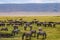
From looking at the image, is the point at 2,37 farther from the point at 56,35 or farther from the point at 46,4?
the point at 46,4

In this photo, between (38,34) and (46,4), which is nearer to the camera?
(38,34)

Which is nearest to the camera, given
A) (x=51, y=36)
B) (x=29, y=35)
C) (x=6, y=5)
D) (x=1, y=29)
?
(x=29, y=35)

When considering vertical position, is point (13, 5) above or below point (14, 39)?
below

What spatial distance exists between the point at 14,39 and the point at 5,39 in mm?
445

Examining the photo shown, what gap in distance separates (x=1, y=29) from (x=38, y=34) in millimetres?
2746

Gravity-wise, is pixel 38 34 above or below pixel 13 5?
above

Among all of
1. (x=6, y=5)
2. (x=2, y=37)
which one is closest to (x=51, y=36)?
(x=2, y=37)

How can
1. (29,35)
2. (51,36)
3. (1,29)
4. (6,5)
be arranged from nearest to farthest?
(29,35)
(51,36)
(1,29)
(6,5)

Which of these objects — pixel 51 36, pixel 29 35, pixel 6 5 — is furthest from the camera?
pixel 6 5

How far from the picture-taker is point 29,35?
13.4m

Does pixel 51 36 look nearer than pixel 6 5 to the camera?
Yes

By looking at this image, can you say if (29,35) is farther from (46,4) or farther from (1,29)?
(46,4)

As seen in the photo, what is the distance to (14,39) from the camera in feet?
44.5

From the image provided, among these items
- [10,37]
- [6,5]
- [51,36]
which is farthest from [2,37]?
[6,5]
